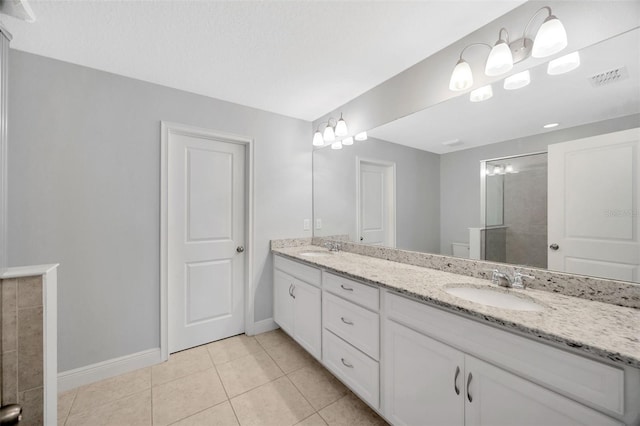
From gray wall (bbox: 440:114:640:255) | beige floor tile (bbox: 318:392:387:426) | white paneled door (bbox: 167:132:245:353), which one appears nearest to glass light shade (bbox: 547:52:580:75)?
gray wall (bbox: 440:114:640:255)

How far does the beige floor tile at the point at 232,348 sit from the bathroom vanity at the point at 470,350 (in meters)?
0.78

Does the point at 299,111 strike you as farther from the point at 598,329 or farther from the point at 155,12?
the point at 598,329

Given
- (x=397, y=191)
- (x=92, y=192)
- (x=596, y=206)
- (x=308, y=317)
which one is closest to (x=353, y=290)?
(x=308, y=317)

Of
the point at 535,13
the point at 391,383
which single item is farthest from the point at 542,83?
the point at 391,383

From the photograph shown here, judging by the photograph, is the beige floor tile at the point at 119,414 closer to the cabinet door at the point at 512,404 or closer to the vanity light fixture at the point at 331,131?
the cabinet door at the point at 512,404

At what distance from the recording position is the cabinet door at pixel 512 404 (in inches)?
29.5

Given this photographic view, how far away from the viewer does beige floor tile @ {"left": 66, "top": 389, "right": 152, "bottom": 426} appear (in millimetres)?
1447

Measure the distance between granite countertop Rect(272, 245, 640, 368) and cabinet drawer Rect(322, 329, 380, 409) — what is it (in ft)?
1.60

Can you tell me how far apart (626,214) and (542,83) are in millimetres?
714

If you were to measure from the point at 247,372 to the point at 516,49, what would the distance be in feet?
8.91

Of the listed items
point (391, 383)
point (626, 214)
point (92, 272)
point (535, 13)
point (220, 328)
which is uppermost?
point (535, 13)

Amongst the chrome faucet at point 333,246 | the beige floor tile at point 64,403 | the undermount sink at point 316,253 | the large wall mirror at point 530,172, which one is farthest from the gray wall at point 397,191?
the beige floor tile at point 64,403

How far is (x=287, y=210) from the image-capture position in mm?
2686

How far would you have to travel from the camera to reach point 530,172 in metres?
1.31
